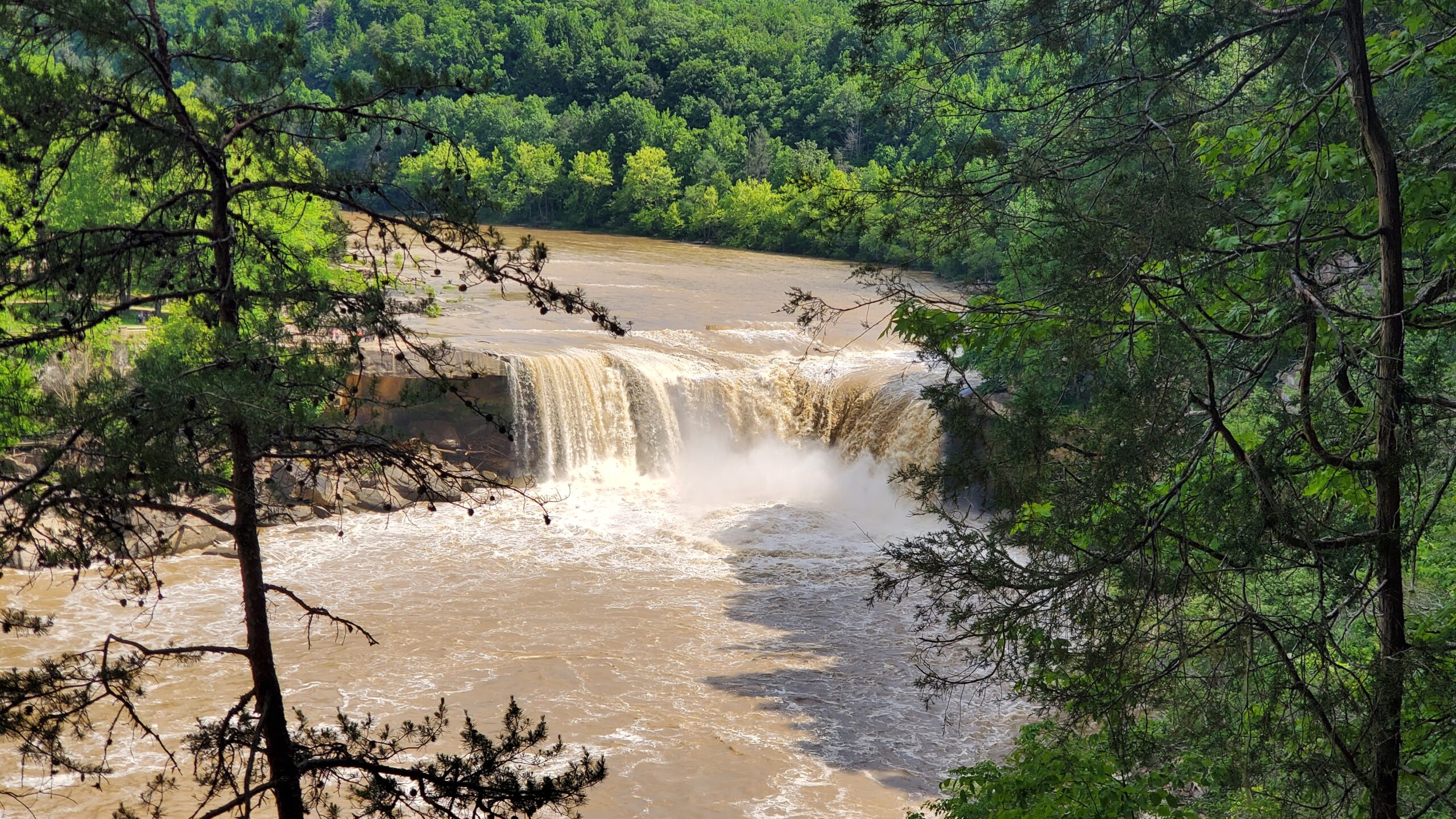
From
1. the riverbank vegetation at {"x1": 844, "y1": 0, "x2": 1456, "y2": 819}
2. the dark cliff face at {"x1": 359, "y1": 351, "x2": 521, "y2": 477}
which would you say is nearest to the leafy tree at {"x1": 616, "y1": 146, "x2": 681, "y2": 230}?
the dark cliff face at {"x1": 359, "y1": 351, "x2": 521, "y2": 477}

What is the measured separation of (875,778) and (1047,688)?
6.23 metres

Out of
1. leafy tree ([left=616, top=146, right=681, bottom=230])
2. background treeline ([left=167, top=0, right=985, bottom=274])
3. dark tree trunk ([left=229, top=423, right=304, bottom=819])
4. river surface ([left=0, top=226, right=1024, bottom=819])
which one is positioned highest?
background treeline ([left=167, top=0, right=985, bottom=274])

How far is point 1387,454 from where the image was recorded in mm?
4816

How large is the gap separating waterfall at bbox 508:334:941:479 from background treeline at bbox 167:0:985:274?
15756 mm

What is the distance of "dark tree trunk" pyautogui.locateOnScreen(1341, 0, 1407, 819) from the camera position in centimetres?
478

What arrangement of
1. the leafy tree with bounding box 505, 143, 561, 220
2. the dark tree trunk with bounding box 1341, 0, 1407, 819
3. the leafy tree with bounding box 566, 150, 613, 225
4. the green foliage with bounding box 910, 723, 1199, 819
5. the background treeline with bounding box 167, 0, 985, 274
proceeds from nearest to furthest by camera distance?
the dark tree trunk with bounding box 1341, 0, 1407, 819
the green foliage with bounding box 910, 723, 1199, 819
the background treeline with bounding box 167, 0, 985, 274
the leafy tree with bounding box 566, 150, 613, 225
the leafy tree with bounding box 505, 143, 561, 220

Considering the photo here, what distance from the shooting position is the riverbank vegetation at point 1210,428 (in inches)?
193

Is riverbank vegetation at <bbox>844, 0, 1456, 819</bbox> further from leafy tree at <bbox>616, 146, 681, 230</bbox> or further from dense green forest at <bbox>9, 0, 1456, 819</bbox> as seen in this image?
leafy tree at <bbox>616, 146, 681, 230</bbox>

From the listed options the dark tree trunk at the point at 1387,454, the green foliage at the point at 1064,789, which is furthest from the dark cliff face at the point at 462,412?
the dark tree trunk at the point at 1387,454

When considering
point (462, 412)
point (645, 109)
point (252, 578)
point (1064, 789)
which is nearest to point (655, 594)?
point (462, 412)

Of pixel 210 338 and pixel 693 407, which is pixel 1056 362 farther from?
pixel 693 407

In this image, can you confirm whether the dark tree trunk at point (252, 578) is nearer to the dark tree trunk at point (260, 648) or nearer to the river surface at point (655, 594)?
the dark tree trunk at point (260, 648)

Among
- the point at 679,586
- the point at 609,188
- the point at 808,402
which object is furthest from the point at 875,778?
the point at 609,188

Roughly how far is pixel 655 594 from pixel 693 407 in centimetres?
676
